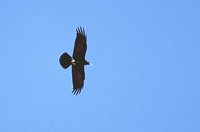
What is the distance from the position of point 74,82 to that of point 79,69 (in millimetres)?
675

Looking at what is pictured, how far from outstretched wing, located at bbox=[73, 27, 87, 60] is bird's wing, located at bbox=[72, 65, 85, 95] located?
715mm

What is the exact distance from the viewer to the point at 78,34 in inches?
957

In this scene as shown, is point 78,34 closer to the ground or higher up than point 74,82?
higher up

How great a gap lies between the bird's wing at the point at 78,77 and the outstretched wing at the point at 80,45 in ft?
2.35

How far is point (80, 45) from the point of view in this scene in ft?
79.3

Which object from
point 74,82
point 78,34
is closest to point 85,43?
point 78,34

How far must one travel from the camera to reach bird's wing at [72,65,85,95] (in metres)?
25.0

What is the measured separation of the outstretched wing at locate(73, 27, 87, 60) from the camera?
79.3 ft

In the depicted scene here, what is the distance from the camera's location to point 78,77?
2512 centimetres

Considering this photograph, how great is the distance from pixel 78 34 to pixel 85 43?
1.74 ft

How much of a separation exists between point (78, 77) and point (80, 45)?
1.76m

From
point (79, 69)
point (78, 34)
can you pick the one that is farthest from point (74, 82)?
point (78, 34)

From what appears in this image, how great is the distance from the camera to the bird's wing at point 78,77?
81.9 feet

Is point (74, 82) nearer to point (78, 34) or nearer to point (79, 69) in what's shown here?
point (79, 69)
